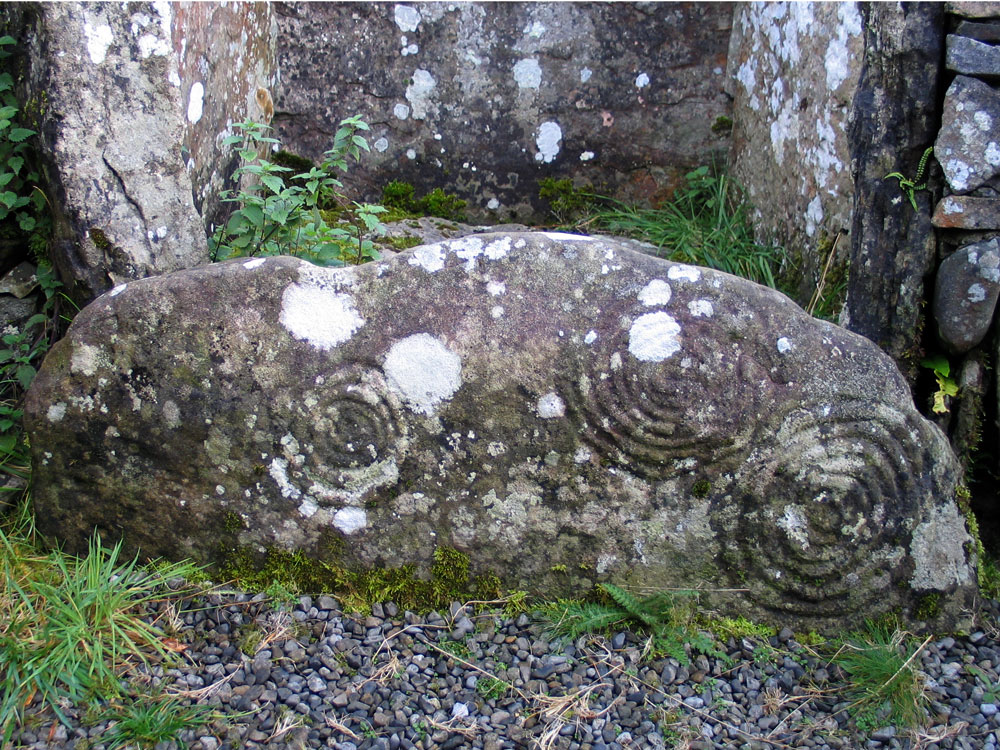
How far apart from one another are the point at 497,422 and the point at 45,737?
151cm

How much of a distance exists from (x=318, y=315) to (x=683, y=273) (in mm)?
1123

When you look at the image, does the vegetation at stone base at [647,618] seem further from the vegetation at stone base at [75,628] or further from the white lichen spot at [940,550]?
the vegetation at stone base at [75,628]

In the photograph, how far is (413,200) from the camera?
4.59 meters

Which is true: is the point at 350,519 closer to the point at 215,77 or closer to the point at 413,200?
the point at 215,77

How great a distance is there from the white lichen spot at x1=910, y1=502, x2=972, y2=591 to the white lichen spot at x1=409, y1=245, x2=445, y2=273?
1.69 metres

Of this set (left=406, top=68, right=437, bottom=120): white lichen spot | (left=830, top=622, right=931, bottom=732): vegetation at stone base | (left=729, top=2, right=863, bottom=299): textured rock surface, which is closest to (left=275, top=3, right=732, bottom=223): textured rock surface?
(left=406, top=68, right=437, bottom=120): white lichen spot

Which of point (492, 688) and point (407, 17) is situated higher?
point (407, 17)

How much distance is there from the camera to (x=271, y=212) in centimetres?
334

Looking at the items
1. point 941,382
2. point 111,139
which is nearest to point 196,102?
point 111,139

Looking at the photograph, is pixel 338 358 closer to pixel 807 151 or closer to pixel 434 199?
pixel 434 199

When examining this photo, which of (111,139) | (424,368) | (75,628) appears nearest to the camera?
(75,628)

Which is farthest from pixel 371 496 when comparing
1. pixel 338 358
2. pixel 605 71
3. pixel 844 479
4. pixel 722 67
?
pixel 722 67

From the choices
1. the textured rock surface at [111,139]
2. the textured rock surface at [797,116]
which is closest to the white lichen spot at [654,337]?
the textured rock surface at [797,116]

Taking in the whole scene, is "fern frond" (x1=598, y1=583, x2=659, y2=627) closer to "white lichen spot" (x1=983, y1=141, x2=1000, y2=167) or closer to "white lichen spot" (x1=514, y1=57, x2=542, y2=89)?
"white lichen spot" (x1=983, y1=141, x2=1000, y2=167)
